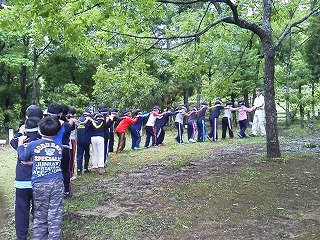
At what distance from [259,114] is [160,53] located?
5.29 m

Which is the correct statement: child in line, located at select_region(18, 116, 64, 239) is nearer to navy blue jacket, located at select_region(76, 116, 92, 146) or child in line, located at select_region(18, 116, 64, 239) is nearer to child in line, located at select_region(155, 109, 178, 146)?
navy blue jacket, located at select_region(76, 116, 92, 146)

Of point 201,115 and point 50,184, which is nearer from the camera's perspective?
point 50,184

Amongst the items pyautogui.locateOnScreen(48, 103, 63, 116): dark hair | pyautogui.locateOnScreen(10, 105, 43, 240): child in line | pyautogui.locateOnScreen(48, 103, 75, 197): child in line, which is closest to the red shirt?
pyautogui.locateOnScreen(48, 103, 75, 197): child in line

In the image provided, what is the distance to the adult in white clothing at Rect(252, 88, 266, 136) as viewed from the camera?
645 inches

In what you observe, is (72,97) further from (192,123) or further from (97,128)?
(97,128)

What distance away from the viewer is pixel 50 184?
536cm

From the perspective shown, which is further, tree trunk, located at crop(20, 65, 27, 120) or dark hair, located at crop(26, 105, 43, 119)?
tree trunk, located at crop(20, 65, 27, 120)

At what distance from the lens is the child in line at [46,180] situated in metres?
5.33

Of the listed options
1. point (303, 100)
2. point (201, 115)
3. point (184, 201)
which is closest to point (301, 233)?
point (184, 201)

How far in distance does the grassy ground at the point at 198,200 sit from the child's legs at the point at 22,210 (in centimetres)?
57

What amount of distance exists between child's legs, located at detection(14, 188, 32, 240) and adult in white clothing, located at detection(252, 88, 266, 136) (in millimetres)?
11720

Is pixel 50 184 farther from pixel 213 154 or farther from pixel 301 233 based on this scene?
pixel 213 154

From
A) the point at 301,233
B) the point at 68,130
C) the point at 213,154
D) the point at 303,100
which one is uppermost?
the point at 303,100

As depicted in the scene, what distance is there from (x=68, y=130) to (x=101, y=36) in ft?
12.4
